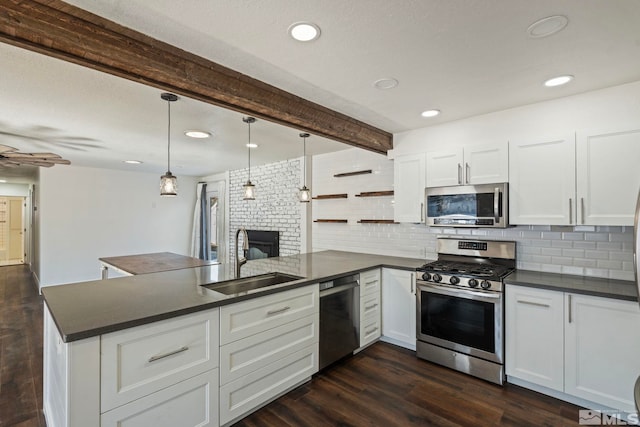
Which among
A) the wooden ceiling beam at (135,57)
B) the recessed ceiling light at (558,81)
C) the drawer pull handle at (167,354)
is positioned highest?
the recessed ceiling light at (558,81)

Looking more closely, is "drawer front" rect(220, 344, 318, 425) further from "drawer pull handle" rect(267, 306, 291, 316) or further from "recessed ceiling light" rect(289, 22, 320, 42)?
"recessed ceiling light" rect(289, 22, 320, 42)

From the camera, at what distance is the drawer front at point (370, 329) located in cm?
306

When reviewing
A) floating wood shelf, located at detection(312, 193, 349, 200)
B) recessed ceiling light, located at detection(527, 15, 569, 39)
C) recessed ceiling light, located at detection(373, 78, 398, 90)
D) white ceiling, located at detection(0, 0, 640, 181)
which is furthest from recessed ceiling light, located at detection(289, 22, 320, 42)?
floating wood shelf, located at detection(312, 193, 349, 200)

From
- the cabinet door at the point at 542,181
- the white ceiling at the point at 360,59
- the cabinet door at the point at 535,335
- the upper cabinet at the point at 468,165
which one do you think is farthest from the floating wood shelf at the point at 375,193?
the cabinet door at the point at 535,335

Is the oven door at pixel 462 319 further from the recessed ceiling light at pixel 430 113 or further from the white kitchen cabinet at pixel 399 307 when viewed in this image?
the recessed ceiling light at pixel 430 113

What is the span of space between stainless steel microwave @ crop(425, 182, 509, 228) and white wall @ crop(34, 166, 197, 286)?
6218 millimetres

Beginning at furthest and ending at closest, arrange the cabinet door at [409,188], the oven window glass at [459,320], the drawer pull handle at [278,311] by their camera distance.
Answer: the cabinet door at [409,188], the oven window glass at [459,320], the drawer pull handle at [278,311]

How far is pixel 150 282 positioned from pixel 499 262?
10.2 feet

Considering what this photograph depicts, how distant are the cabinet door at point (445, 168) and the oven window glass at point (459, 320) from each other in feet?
3.77

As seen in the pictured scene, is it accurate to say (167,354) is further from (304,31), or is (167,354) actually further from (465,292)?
(465,292)

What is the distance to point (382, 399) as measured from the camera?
231cm

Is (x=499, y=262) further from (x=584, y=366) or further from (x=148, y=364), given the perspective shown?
(x=148, y=364)

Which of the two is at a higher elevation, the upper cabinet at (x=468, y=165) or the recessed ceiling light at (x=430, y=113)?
the recessed ceiling light at (x=430, y=113)

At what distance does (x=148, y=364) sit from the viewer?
61.7 inches
